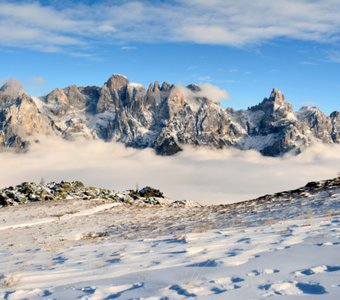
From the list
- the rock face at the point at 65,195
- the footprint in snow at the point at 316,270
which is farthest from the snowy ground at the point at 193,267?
the rock face at the point at 65,195

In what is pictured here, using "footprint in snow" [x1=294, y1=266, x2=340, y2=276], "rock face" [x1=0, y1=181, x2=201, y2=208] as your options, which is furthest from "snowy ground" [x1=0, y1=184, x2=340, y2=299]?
"rock face" [x1=0, y1=181, x2=201, y2=208]

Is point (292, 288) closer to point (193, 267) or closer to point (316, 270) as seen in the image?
point (316, 270)

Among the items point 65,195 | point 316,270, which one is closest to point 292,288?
point 316,270

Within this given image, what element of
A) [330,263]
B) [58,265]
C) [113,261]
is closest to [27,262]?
[58,265]

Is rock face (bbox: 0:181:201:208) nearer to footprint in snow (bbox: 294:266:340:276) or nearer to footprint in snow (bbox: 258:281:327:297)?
footprint in snow (bbox: 294:266:340:276)

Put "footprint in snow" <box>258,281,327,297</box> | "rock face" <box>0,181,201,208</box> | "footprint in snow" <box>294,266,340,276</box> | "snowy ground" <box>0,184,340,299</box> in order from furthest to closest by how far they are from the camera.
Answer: "rock face" <box>0,181,201,208</box>
"footprint in snow" <box>294,266,340,276</box>
"snowy ground" <box>0,184,340,299</box>
"footprint in snow" <box>258,281,327,297</box>

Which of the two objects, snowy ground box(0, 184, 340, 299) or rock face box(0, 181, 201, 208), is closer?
snowy ground box(0, 184, 340, 299)

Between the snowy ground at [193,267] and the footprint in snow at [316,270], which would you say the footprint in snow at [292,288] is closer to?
the snowy ground at [193,267]

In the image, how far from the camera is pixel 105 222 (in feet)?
99.5

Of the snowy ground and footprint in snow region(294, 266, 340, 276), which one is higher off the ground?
footprint in snow region(294, 266, 340, 276)

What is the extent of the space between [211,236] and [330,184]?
20494 mm

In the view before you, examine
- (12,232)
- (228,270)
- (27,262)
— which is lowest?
(12,232)

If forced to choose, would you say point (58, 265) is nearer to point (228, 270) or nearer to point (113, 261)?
point (113, 261)

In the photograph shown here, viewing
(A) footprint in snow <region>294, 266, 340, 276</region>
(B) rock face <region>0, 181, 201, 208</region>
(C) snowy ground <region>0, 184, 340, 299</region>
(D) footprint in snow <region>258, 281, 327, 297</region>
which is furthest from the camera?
(B) rock face <region>0, 181, 201, 208</region>
